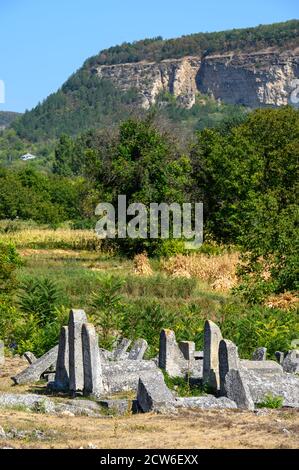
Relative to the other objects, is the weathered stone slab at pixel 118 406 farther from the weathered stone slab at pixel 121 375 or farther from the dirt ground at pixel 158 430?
the weathered stone slab at pixel 121 375

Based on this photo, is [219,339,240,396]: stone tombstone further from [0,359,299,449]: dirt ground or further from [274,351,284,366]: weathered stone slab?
[274,351,284,366]: weathered stone slab

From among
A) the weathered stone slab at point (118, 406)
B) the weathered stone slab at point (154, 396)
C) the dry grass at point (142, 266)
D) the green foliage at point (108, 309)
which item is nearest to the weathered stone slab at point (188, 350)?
the weathered stone slab at point (118, 406)

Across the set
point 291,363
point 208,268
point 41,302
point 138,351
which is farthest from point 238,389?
point 208,268

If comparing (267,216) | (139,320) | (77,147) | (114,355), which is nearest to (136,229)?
(267,216)

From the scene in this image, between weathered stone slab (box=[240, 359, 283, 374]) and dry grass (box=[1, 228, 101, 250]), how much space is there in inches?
1302

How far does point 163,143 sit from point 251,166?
164 inches

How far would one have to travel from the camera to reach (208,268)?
3716cm

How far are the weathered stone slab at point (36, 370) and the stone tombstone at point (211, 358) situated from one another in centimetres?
246

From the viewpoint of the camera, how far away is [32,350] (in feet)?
59.5

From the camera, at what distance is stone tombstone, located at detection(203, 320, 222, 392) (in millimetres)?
13609

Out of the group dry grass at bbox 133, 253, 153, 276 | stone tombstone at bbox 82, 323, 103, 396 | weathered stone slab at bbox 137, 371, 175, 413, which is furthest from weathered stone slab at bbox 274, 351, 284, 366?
dry grass at bbox 133, 253, 153, 276

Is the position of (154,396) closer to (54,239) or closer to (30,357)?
(30,357)

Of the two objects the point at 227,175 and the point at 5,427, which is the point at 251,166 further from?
the point at 5,427

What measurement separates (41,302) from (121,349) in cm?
537
